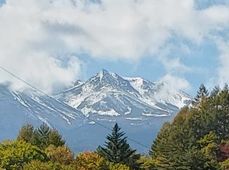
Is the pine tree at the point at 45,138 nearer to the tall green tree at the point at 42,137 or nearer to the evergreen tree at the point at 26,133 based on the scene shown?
the tall green tree at the point at 42,137

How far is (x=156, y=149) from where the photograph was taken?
109062mm

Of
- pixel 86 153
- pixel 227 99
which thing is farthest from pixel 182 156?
pixel 227 99

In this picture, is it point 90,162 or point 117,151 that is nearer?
point 90,162

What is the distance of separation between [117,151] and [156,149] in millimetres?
19079

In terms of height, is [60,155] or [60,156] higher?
[60,155]

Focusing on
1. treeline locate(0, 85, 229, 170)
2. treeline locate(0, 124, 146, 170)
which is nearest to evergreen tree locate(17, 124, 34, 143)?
treeline locate(0, 85, 229, 170)

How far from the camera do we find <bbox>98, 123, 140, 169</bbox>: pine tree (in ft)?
296

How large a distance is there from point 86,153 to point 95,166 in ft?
12.7

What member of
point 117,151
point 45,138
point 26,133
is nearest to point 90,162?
point 117,151

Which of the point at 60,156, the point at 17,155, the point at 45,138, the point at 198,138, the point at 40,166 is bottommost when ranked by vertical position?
the point at 40,166

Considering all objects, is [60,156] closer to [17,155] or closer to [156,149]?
[17,155]

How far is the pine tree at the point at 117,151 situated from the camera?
3548 inches

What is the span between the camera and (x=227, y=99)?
120750 millimetres

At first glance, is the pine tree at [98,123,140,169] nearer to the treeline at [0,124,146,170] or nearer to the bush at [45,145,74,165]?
the treeline at [0,124,146,170]
